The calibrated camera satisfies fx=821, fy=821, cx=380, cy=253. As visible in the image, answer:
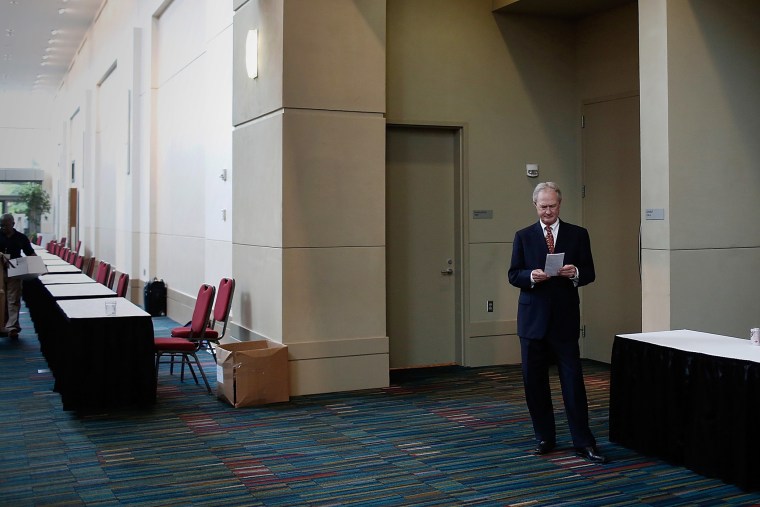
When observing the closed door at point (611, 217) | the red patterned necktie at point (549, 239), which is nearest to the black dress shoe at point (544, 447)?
the red patterned necktie at point (549, 239)

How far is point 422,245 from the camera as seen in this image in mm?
8094

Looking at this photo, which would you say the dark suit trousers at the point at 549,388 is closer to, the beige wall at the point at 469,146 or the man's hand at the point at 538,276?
the man's hand at the point at 538,276

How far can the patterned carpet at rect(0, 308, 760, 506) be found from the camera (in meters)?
4.32

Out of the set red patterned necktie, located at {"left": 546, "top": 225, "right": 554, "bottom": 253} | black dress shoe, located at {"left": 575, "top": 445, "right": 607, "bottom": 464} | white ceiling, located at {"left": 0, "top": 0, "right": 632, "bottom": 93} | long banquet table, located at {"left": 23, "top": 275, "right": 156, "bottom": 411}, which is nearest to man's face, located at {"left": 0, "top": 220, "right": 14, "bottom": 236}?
long banquet table, located at {"left": 23, "top": 275, "right": 156, "bottom": 411}

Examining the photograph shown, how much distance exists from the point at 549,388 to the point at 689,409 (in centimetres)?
80

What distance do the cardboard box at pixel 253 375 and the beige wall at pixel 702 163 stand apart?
2.88m

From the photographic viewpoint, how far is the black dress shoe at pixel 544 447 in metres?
5.07

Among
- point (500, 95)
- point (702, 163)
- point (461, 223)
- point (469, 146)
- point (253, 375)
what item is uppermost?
point (500, 95)

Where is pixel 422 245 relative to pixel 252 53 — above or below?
below

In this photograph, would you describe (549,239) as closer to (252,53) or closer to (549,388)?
(549,388)

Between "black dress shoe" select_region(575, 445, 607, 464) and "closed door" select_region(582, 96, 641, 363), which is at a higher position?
"closed door" select_region(582, 96, 641, 363)

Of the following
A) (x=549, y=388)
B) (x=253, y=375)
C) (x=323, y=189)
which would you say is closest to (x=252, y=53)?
(x=323, y=189)

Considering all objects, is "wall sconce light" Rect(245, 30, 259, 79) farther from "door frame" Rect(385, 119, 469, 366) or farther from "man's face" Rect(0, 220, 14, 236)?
"man's face" Rect(0, 220, 14, 236)

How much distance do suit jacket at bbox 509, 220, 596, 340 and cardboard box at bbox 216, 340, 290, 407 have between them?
2.38m
